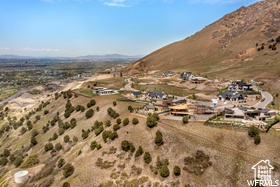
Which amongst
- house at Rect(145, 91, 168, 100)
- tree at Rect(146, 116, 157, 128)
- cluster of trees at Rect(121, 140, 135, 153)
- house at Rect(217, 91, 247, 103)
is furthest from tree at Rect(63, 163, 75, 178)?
house at Rect(217, 91, 247, 103)

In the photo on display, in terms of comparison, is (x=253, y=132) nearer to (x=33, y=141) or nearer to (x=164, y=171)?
(x=164, y=171)

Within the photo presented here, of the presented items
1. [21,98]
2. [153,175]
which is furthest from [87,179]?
[21,98]

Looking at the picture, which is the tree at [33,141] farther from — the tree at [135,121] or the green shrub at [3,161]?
the tree at [135,121]

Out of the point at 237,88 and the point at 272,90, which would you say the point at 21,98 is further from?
the point at 272,90

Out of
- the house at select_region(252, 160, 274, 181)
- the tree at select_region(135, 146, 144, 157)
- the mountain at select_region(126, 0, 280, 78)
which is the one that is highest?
the mountain at select_region(126, 0, 280, 78)

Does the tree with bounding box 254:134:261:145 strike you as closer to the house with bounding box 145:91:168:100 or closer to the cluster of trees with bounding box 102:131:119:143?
the cluster of trees with bounding box 102:131:119:143

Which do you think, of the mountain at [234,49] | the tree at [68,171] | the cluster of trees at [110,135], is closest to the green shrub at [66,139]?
the cluster of trees at [110,135]
